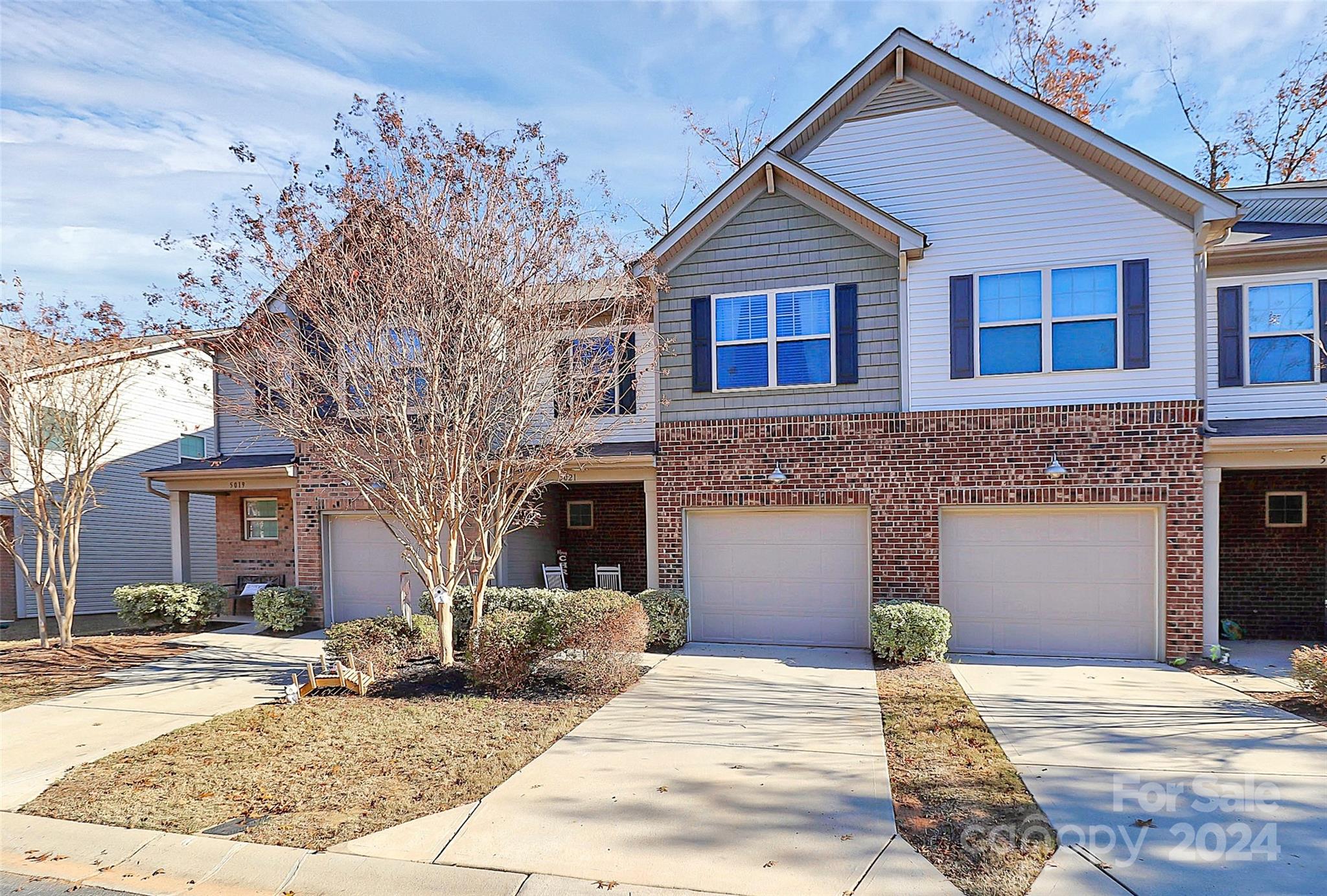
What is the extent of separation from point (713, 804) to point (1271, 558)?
36.4 ft

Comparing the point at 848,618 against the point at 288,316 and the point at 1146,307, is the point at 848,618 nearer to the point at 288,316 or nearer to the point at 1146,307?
the point at 1146,307

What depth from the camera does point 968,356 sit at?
9.87 m

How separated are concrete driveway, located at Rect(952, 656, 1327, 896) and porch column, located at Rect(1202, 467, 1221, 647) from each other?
1.02m

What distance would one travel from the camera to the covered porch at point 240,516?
13445 millimetres

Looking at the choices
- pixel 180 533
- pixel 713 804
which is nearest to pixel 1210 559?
pixel 713 804

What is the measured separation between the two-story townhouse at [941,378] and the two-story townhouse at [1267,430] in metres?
0.72

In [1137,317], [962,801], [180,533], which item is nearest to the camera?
[962,801]

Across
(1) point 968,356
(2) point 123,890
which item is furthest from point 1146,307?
(2) point 123,890

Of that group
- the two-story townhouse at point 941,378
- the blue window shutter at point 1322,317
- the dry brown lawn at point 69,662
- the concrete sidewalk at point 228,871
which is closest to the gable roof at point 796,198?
the two-story townhouse at point 941,378

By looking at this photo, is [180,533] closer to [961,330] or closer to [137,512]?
[137,512]

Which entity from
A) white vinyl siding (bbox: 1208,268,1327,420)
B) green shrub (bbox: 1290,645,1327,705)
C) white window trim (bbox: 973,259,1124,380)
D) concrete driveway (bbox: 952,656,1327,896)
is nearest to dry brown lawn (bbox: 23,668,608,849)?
concrete driveway (bbox: 952,656,1327,896)

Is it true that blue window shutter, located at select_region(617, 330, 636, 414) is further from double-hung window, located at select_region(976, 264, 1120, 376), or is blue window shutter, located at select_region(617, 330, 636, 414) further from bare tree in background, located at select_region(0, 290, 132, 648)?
bare tree in background, located at select_region(0, 290, 132, 648)

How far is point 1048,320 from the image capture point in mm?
9648

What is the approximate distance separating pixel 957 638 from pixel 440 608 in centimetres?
725
